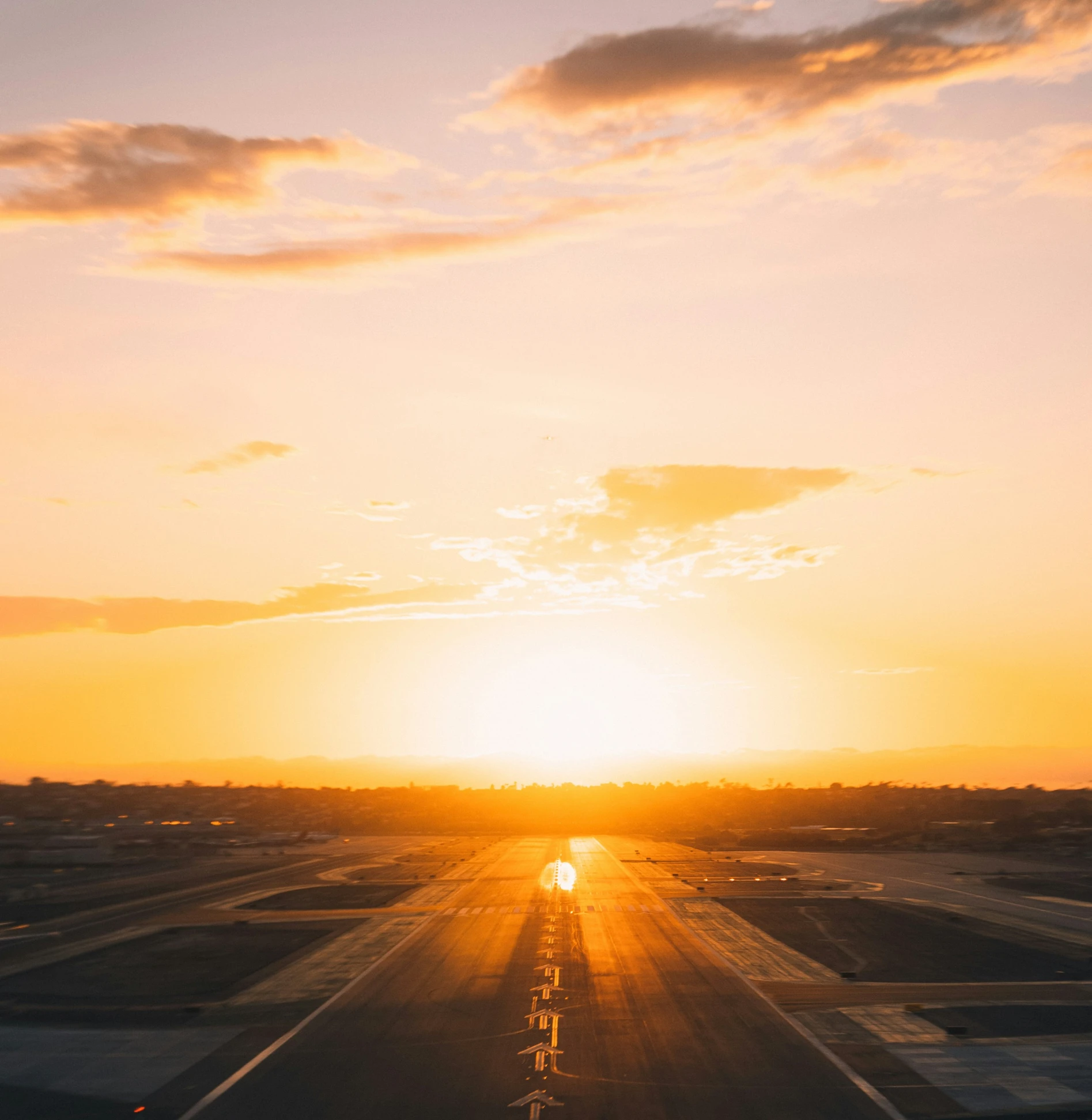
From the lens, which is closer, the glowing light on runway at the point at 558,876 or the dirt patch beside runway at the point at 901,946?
the dirt patch beside runway at the point at 901,946

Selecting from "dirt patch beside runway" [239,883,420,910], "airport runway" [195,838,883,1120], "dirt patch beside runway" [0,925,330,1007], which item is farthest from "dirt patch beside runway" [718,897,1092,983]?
"dirt patch beside runway" [0,925,330,1007]

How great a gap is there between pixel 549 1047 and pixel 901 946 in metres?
25.3

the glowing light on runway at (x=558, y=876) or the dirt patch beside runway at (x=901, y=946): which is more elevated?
the dirt patch beside runway at (x=901, y=946)

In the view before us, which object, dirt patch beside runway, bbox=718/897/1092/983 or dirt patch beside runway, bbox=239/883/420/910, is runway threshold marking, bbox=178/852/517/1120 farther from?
dirt patch beside runway, bbox=718/897/1092/983

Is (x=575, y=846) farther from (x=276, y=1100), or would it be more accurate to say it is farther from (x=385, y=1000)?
(x=276, y=1100)

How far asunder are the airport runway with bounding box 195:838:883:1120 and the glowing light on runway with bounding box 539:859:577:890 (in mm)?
28957

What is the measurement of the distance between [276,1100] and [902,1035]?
17.4 meters

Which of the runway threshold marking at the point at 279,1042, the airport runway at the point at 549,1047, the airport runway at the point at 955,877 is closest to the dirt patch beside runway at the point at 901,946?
the airport runway at the point at 955,877

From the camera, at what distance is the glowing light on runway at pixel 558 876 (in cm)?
7519

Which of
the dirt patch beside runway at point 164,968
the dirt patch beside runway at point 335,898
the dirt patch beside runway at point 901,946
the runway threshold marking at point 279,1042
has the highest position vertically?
the runway threshold marking at point 279,1042

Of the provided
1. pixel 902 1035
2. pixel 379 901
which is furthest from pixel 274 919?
pixel 902 1035

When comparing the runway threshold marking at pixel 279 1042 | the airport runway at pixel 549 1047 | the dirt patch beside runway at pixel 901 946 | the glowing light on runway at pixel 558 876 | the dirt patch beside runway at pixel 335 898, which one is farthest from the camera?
the glowing light on runway at pixel 558 876

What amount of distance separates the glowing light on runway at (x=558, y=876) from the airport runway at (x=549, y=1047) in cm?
2896

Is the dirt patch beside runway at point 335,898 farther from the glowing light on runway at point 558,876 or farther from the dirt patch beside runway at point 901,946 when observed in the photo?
the dirt patch beside runway at point 901,946
